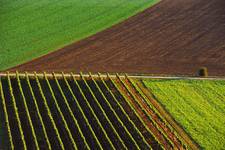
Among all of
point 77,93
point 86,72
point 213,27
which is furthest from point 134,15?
point 77,93

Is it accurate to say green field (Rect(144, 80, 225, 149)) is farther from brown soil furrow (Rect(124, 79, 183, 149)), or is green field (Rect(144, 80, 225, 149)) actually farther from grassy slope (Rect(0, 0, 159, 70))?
grassy slope (Rect(0, 0, 159, 70))

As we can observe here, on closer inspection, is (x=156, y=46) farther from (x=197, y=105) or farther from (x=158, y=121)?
(x=158, y=121)

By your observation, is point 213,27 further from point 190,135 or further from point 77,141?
point 77,141

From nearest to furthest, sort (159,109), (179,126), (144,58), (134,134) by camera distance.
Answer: (134,134), (179,126), (159,109), (144,58)

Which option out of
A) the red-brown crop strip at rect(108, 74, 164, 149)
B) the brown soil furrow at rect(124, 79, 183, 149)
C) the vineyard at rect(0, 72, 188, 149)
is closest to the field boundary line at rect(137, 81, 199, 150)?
the vineyard at rect(0, 72, 188, 149)

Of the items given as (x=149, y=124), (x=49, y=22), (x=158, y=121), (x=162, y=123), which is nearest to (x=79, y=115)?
(x=149, y=124)

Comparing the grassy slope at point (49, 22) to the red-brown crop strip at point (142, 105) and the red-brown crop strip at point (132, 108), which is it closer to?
the red-brown crop strip at point (132, 108)

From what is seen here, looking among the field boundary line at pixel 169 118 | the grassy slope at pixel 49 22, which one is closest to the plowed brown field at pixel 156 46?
the grassy slope at pixel 49 22
